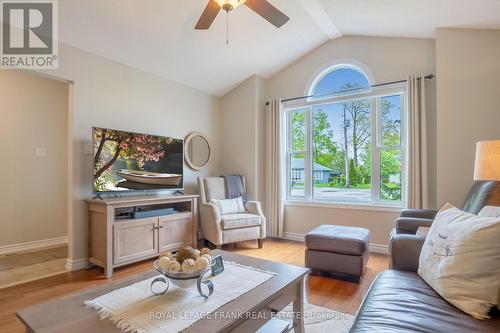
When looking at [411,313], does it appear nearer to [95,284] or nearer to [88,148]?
[95,284]

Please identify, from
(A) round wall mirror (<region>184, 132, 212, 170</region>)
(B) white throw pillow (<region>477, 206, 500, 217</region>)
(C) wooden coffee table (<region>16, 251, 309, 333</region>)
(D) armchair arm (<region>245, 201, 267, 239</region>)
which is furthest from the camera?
(A) round wall mirror (<region>184, 132, 212, 170</region>)

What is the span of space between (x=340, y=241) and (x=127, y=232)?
2200 millimetres

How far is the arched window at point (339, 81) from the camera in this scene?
3959 millimetres

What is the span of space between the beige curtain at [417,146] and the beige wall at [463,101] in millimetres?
337

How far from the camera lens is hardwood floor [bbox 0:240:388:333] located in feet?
7.09

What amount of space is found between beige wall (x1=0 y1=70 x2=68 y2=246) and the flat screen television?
1.62 metres

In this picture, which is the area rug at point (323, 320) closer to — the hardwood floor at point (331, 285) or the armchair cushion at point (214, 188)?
the hardwood floor at point (331, 285)

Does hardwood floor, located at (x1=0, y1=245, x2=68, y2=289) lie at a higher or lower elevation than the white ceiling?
→ lower

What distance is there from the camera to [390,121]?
373 cm

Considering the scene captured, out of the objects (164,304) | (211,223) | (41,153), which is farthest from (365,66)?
(41,153)

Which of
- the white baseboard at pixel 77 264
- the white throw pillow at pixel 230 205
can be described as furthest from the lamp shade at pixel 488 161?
the white baseboard at pixel 77 264

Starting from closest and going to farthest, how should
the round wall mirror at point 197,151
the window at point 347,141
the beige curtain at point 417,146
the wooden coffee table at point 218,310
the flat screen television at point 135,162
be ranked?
the wooden coffee table at point 218,310, the flat screen television at point 135,162, the beige curtain at point 417,146, the window at point 347,141, the round wall mirror at point 197,151

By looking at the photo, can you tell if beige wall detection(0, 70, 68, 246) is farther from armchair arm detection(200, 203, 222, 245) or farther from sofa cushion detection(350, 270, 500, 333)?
sofa cushion detection(350, 270, 500, 333)

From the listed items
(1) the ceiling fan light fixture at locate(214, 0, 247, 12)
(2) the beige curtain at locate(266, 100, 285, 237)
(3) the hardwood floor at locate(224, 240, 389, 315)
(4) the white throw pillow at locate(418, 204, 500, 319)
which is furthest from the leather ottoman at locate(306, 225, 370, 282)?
(1) the ceiling fan light fixture at locate(214, 0, 247, 12)
